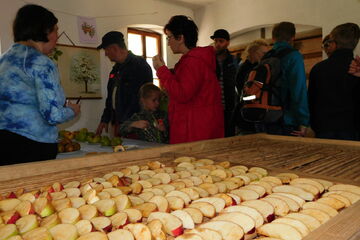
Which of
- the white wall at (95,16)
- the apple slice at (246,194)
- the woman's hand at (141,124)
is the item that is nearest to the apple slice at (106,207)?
the apple slice at (246,194)

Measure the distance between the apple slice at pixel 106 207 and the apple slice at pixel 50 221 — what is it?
0.35ft

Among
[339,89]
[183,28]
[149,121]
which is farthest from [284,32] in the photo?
[149,121]

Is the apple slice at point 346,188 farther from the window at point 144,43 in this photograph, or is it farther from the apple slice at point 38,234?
the window at point 144,43

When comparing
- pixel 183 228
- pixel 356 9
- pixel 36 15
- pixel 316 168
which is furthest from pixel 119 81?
pixel 356 9

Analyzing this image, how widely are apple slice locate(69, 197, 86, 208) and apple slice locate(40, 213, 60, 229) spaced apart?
0.08m

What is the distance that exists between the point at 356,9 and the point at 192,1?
2.88 metres

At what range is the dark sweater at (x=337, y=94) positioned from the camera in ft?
7.24

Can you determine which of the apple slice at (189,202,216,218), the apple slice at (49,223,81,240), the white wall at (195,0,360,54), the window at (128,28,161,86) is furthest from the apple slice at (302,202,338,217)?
the window at (128,28,161,86)

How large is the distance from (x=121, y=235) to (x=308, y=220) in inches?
16.4

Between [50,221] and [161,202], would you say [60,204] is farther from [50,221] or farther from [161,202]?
[161,202]

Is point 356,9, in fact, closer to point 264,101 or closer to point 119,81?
point 264,101

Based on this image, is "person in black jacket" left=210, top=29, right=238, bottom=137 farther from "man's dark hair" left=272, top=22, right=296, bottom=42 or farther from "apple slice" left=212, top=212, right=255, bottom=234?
"apple slice" left=212, top=212, right=255, bottom=234

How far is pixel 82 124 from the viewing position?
4.62 meters

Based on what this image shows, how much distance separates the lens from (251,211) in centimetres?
74
